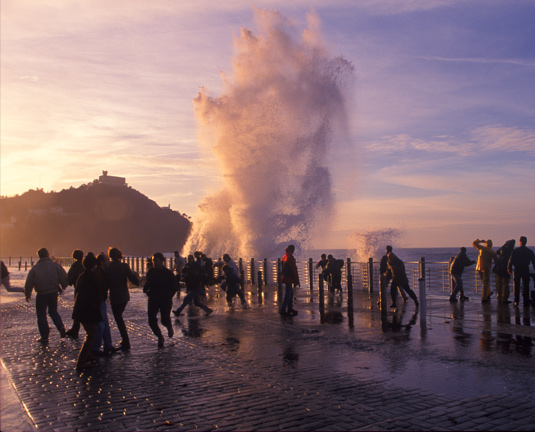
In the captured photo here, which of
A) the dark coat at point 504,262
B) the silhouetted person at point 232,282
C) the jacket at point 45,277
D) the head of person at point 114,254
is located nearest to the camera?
the head of person at point 114,254

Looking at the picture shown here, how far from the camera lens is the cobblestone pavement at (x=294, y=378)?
5.30 metres

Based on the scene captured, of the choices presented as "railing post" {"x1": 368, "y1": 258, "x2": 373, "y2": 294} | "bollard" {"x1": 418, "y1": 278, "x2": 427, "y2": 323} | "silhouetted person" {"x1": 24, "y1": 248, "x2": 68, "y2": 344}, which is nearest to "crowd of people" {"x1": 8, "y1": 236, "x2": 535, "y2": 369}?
"silhouetted person" {"x1": 24, "y1": 248, "x2": 68, "y2": 344}

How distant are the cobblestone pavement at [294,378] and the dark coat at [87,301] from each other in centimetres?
74

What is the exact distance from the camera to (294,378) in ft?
23.2

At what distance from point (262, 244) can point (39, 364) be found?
124ft

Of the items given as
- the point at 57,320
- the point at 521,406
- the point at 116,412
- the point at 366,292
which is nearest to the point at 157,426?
the point at 116,412

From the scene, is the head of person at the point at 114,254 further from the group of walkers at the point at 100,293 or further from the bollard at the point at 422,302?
the bollard at the point at 422,302

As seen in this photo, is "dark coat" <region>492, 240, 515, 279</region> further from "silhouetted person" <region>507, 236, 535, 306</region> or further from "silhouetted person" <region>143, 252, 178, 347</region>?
"silhouetted person" <region>143, 252, 178, 347</region>

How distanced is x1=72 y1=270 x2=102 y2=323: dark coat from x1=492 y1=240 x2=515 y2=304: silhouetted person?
441 inches

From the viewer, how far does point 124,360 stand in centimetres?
877

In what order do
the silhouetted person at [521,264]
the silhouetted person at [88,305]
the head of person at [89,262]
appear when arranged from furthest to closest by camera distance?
the silhouetted person at [521,264] < the head of person at [89,262] < the silhouetted person at [88,305]

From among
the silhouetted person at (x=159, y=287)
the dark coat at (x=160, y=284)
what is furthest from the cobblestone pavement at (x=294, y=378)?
the dark coat at (x=160, y=284)

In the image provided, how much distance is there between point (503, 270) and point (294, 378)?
10310mm

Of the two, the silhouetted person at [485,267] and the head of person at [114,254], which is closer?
the head of person at [114,254]
